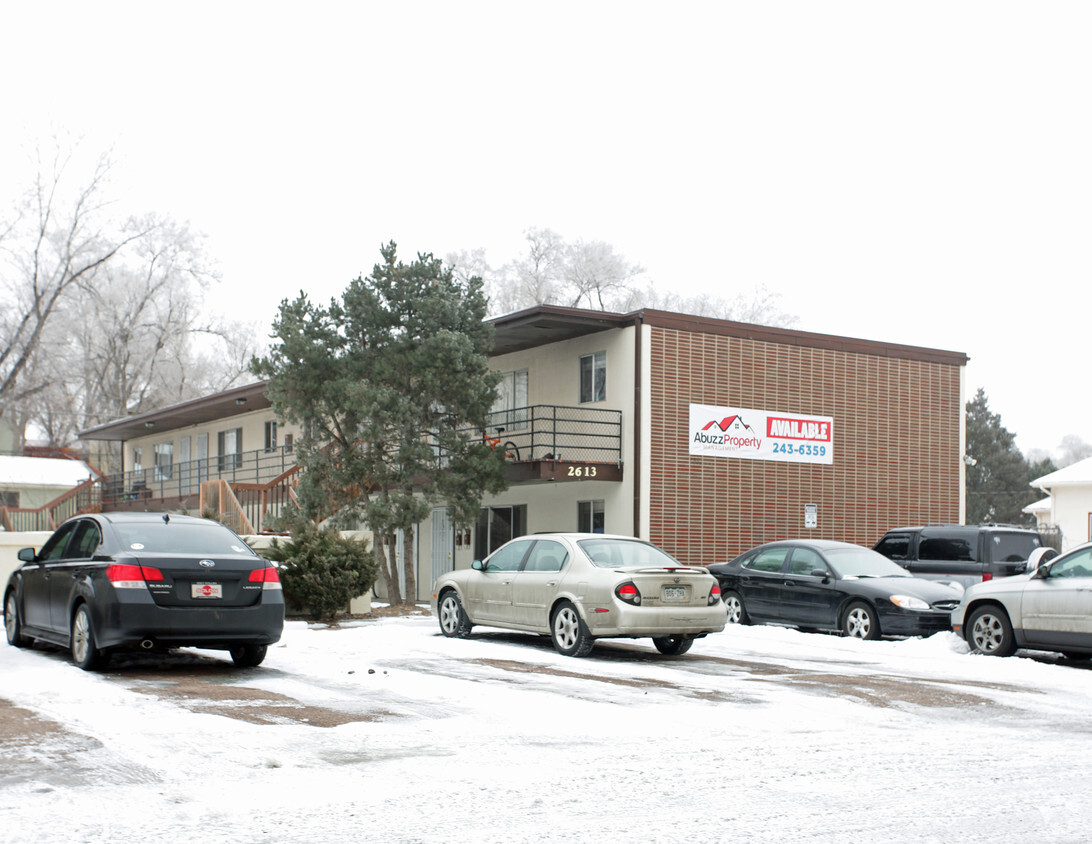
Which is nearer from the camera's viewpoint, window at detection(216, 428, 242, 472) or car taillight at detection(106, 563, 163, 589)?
car taillight at detection(106, 563, 163, 589)

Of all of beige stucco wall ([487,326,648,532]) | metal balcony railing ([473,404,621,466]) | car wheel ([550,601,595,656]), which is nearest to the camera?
car wheel ([550,601,595,656])

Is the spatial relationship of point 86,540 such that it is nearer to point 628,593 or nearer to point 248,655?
point 248,655

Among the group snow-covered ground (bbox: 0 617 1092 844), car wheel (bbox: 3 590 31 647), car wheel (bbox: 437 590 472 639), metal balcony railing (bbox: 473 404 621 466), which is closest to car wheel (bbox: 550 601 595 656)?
snow-covered ground (bbox: 0 617 1092 844)

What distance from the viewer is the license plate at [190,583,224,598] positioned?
11.0 meters

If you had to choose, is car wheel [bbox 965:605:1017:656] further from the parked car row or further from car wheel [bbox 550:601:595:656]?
car wheel [bbox 550:601:595:656]

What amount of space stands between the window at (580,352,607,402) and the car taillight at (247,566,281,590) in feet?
46.7

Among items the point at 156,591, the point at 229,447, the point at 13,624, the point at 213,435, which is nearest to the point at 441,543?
the point at 229,447

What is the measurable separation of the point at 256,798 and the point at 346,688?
429 centimetres

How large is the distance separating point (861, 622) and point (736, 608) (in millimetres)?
2522

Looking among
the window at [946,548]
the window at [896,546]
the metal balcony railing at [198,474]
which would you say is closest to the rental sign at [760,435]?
the window at [896,546]

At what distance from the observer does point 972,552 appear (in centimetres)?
1909

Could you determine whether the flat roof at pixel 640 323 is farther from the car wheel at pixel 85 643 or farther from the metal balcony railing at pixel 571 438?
the car wheel at pixel 85 643

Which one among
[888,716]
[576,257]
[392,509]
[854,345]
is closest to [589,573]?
[888,716]

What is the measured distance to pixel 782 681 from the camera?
11633mm
